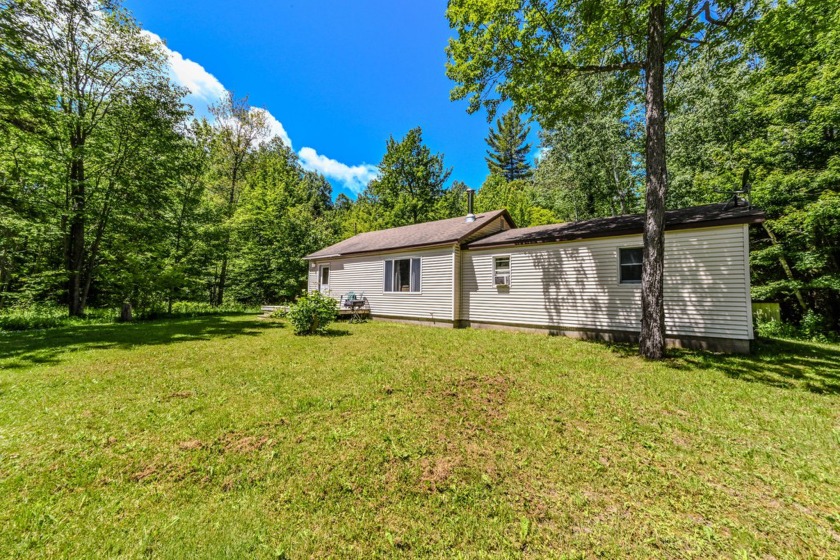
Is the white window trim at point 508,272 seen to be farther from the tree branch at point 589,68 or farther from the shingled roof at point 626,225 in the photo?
the tree branch at point 589,68

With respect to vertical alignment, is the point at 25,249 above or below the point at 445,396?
above

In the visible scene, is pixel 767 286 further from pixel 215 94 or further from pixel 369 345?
pixel 215 94

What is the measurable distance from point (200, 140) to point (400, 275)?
1406 centimetres

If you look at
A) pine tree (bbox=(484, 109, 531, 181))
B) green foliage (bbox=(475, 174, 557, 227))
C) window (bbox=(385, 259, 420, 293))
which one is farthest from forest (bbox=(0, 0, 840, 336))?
pine tree (bbox=(484, 109, 531, 181))

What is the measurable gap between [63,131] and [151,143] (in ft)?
8.51

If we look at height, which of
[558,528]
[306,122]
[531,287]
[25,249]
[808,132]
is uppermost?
[306,122]

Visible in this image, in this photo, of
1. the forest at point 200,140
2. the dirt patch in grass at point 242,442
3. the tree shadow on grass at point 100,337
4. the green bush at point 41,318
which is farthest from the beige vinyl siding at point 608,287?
the green bush at point 41,318

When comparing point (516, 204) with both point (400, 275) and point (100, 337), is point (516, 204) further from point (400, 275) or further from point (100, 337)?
point (100, 337)

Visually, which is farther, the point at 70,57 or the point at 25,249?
the point at 25,249

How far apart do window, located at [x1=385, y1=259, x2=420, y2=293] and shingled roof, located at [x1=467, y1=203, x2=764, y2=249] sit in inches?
111

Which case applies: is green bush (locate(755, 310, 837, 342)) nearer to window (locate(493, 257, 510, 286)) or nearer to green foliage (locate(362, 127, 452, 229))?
window (locate(493, 257, 510, 286))

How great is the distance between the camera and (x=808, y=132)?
463 inches

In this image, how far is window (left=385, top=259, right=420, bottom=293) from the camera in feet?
43.5

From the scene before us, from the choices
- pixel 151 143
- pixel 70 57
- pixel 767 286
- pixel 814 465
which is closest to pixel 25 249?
pixel 151 143
